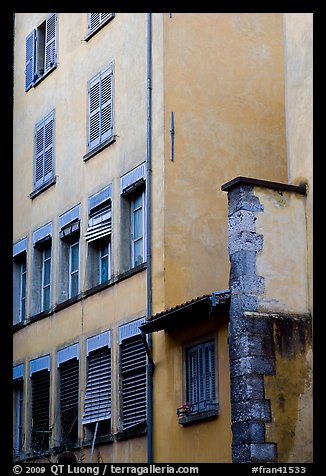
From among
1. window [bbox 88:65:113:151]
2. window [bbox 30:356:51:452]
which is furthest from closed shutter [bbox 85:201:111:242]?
window [bbox 30:356:51:452]

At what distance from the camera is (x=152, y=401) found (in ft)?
54.8

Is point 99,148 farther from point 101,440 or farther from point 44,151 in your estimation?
point 101,440

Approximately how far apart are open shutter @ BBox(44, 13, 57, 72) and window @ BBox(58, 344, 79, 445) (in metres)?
6.69

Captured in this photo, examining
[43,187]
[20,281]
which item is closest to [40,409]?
[20,281]

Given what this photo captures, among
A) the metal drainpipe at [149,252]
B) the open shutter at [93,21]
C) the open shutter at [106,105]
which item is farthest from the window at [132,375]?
the open shutter at [93,21]

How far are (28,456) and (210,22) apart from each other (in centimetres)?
927

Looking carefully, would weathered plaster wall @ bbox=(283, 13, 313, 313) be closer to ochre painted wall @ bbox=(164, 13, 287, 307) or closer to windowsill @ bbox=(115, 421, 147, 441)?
ochre painted wall @ bbox=(164, 13, 287, 307)

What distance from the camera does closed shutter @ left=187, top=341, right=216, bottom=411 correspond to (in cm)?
1555

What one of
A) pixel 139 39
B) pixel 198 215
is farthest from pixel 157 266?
pixel 139 39

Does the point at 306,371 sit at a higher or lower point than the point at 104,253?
lower

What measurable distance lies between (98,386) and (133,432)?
6.11ft

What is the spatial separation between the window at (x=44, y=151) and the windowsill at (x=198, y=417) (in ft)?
26.3

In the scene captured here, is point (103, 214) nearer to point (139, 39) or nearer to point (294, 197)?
point (139, 39)
